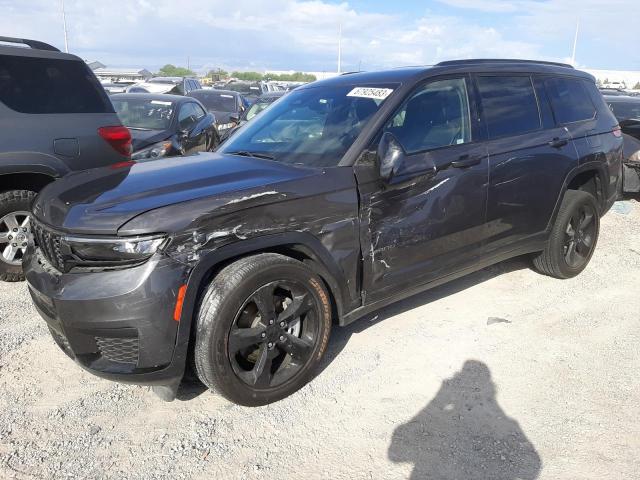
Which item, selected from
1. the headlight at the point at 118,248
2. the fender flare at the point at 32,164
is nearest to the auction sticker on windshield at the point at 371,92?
the headlight at the point at 118,248

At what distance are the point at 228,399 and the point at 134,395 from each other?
647 mm

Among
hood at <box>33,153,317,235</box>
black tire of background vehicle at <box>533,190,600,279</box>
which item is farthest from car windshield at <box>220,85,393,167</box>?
black tire of background vehicle at <box>533,190,600,279</box>

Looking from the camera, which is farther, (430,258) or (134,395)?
(430,258)

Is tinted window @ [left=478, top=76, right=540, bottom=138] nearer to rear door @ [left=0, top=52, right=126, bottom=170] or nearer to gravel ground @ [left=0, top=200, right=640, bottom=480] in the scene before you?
gravel ground @ [left=0, top=200, right=640, bottom=480]

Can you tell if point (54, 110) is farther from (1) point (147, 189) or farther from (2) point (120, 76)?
(2) point (120, 76)

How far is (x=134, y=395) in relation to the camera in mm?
3166

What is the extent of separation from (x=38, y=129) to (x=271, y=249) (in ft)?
9.16

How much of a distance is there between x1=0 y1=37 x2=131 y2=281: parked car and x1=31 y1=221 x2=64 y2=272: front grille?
1536 mm

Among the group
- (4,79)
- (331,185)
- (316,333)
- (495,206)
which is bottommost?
(316,333)

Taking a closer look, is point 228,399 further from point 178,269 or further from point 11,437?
point 11,437

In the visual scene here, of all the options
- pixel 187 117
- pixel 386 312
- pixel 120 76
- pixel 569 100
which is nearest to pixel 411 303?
pixel 386 312

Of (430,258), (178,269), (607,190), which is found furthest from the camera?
(607,190)

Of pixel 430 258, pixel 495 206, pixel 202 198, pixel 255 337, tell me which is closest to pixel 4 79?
pixel 202 198

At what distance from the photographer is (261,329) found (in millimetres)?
2947
